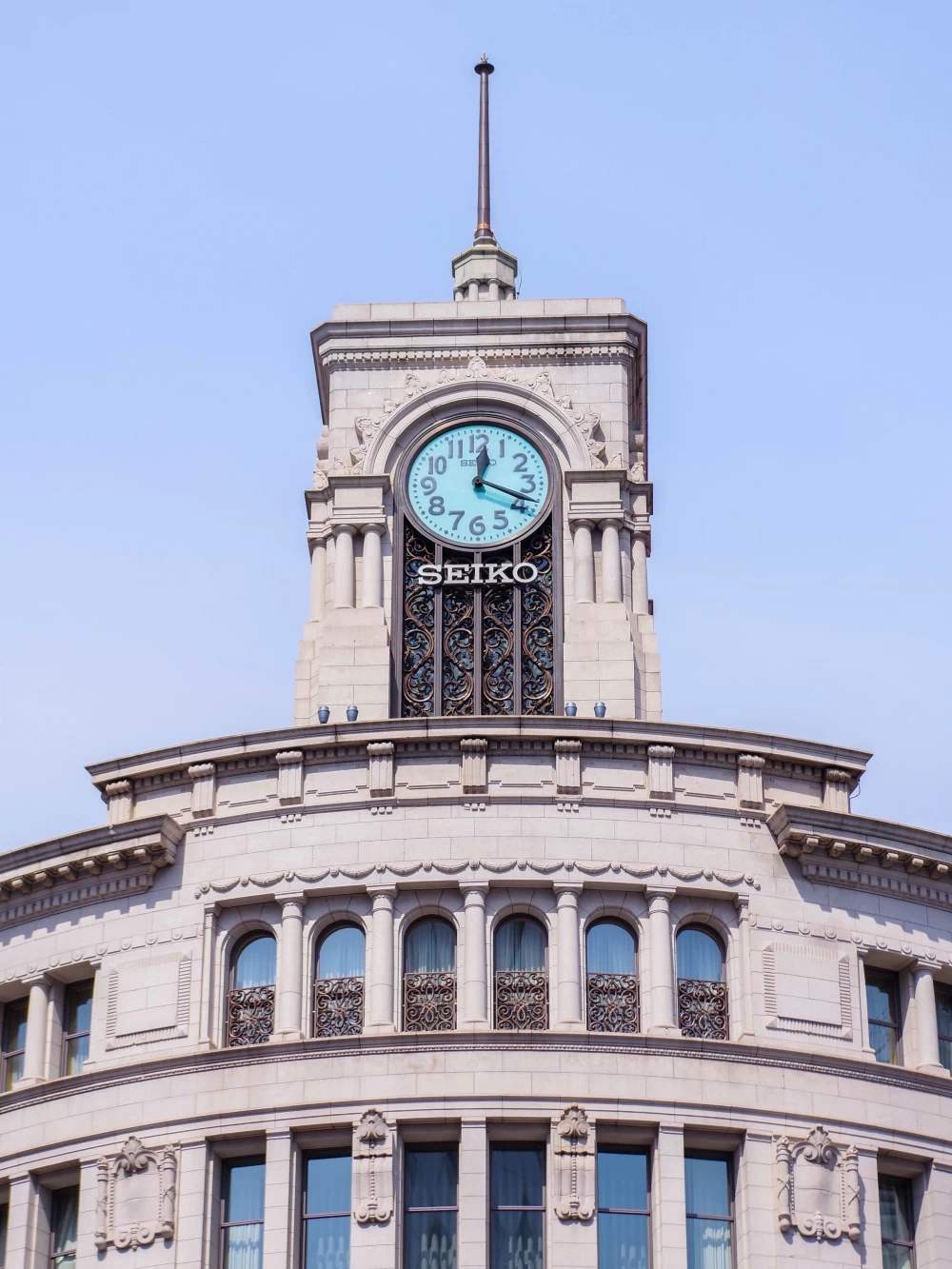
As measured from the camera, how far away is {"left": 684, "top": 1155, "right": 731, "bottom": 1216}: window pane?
60.7m

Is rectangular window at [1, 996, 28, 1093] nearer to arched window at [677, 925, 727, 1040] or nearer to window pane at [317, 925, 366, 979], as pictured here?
window pane at [317, 925, 366, 979]

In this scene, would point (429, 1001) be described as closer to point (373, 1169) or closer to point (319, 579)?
point (373, 1169)

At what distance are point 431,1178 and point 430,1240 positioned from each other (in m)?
1.20

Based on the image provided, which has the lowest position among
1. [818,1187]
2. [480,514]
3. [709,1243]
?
[709,1243]

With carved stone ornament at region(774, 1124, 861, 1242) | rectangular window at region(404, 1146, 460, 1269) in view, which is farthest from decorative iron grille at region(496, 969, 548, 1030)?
carved stone ornament at region(774, 1124, 861, 1242)

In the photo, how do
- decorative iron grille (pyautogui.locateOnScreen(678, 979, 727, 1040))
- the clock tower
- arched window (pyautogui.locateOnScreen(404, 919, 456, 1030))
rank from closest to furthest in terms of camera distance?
arched window (pyautogui.locateOnScreen(404, 919, 456, 1030)), decorative iron grille (pyautogui.locateOnScreen(678, 979, 727, 1040)), the clock tower

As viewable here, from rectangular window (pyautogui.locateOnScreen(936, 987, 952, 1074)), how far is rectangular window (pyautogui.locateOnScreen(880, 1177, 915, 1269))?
279 cm

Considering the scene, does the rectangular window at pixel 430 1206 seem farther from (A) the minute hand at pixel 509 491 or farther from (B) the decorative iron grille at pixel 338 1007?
(A) the minute hand at pixel 509 491

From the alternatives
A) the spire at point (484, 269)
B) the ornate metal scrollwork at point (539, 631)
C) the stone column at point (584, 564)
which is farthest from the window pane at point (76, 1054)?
the spire at point (484, 269)

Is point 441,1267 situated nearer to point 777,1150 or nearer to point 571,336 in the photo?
point 777,1150

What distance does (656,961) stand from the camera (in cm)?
6219

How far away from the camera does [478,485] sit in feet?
245

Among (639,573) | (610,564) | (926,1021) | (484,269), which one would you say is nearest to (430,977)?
(926,1021)

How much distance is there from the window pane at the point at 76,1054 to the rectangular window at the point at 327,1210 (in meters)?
5.43
